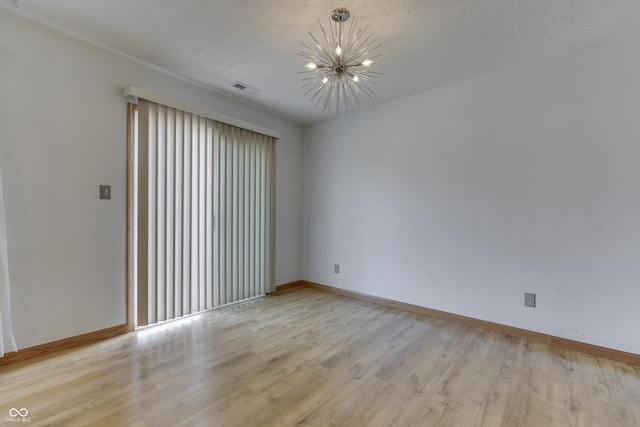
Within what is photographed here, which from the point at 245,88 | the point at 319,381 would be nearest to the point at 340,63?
the point at 245,88

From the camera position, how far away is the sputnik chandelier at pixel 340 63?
2.05m

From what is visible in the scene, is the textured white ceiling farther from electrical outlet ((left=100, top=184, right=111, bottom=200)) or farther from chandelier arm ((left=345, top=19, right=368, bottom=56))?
electrical outlet ((left=100, top=184, right=111, bottom=200))

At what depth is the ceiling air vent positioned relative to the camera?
10.2 ft

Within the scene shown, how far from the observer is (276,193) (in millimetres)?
4016

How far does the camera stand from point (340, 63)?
197cm

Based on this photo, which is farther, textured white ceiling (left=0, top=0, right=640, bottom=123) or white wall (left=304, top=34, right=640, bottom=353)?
white wall (left=304, top=34, right=640, bottom=353)

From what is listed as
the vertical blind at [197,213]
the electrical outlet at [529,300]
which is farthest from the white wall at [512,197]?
the vertical blind at [197,213]

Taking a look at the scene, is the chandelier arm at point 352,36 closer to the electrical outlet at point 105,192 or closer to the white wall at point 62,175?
the white wall at point 62,175

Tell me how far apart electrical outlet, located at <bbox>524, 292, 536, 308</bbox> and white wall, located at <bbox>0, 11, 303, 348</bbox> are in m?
3.70

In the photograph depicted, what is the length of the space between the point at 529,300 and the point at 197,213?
11.1ft

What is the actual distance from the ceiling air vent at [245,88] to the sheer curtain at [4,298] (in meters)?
2.16

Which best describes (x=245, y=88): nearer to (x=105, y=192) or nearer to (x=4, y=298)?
(x=105, y=192)

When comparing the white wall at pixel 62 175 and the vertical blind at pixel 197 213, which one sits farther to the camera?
the vertical blind at pixel 197 213

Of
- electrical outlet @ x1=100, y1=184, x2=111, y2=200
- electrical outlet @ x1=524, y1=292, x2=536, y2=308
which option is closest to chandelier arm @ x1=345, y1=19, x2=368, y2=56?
electrical outlet @ x1=100, y1=184, x2=111, y2=200
